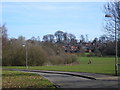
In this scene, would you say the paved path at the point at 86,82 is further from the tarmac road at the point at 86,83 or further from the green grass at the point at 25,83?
the green grass at the point at 25,83

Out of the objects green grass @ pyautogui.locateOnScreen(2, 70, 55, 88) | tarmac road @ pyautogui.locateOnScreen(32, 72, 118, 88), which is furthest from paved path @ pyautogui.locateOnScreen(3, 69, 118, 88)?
green grass @ pyautogui.locateOnScreen(2, 70, 55, 88)

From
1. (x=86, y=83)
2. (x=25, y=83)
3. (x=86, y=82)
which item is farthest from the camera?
(x=86, y=82)

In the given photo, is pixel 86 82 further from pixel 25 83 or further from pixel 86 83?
pixel 25 83

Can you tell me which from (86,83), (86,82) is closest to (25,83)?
(86,83)

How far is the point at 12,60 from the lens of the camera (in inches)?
2430

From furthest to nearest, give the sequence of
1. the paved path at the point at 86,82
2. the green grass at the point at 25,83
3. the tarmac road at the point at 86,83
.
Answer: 1. the paved path at the point at 86,82
2. the tarmac road at the point at 86,83
3. the green grass at the point at 25,83

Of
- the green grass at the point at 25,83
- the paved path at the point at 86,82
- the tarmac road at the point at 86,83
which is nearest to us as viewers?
the green grass at the point at 25,83

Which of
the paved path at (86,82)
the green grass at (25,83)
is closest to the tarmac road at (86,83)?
the paved path at (86,82)

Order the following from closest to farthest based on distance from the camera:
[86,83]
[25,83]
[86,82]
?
[25,83], [86,83], [86,82]

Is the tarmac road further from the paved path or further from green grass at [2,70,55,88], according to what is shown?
green grass at [2,70,55,88]

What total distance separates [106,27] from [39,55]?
110ft

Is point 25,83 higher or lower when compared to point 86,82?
higher

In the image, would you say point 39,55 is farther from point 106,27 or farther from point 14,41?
point 106,27

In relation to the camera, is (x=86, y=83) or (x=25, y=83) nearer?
(x=25, y=83)
